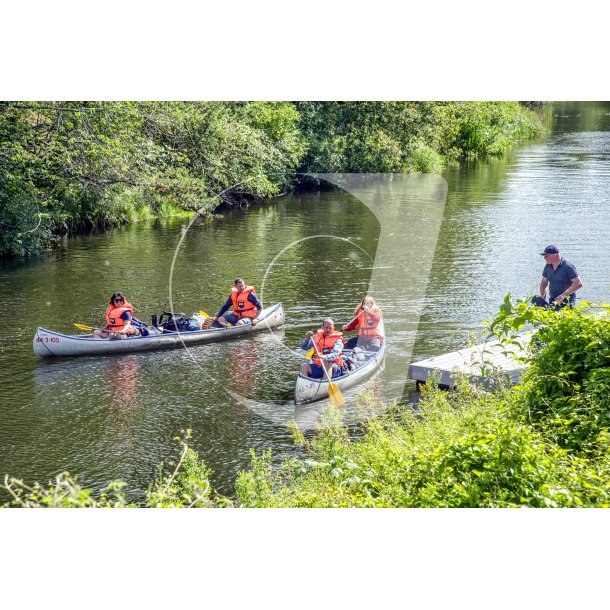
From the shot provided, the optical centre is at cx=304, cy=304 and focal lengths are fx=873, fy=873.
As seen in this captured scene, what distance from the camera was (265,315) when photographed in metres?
17.6

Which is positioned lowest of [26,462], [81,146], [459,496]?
[26,462]

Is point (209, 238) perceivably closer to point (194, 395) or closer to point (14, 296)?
point (14, 296)

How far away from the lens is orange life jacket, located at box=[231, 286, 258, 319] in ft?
57.5

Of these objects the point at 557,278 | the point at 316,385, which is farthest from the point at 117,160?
the point at 557,278

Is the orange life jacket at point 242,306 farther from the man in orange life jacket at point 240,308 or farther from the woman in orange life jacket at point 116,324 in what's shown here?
the woman in orange life jacket at point 116,324

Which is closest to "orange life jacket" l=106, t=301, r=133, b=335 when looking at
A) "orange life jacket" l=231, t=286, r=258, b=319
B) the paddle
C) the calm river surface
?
the calm river surface

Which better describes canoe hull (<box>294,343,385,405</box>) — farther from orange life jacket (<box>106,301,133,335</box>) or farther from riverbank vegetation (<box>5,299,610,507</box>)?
orange life jacket (<box>106,301,133,335</box>)

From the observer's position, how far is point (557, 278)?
1351 cm

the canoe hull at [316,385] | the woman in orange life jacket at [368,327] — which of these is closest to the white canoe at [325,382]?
the canoe hull at [316,385]

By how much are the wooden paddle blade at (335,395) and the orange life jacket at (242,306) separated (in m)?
4.60

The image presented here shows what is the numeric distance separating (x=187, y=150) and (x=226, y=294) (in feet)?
28.2

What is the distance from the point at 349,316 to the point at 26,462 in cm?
853

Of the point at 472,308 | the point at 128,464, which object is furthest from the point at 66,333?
the point at 472,308

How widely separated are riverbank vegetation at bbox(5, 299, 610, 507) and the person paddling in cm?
384
